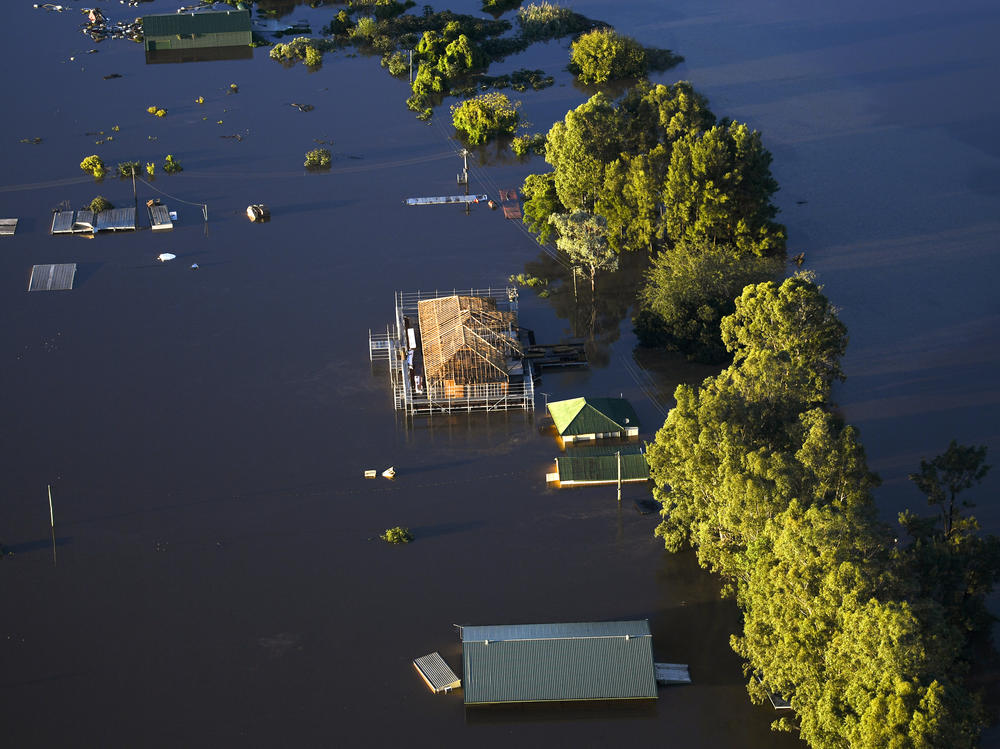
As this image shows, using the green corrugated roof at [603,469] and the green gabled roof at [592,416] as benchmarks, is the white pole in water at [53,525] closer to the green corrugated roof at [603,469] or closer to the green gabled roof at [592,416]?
the green corrugated roof at [603,469]

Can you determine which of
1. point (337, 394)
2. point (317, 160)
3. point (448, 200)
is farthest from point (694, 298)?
point (317, 160)

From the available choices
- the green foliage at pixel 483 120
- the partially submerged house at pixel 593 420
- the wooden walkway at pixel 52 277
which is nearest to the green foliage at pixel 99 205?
the wooden walkway at pixel 52 277

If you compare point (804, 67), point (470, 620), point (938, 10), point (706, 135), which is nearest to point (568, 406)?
point (470, 620)

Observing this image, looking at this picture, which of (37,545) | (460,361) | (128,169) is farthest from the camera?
(128,169)

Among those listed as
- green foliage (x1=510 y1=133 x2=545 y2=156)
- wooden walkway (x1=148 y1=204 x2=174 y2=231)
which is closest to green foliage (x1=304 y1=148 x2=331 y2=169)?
wooden walkway (x1=148 y1=204 x2=174 y2=231)

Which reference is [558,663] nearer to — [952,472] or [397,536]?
[397,536]

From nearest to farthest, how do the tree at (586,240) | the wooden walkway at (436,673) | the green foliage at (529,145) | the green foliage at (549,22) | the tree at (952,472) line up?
the wooden walkway at (436,673), the tree at (952,472), the tree at (586,240), the green foliage at (529,145), the green foliage at (549,22)

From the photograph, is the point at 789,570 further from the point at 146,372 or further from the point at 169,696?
the point at 146,372
